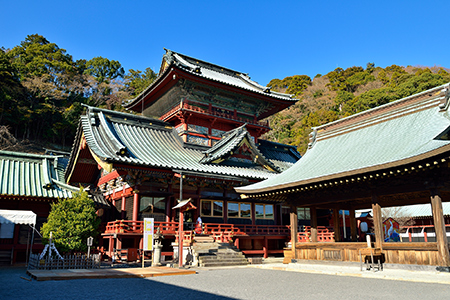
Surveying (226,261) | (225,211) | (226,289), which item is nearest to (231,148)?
(225,211)

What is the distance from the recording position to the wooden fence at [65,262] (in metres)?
13.6

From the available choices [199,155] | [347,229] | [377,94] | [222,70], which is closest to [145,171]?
[199,155]

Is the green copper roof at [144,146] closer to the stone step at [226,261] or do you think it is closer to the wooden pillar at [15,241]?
the stone step at [226,261]

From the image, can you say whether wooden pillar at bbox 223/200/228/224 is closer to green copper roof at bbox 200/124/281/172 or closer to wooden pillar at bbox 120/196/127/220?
green copper roof at bbox 200/124/281/172

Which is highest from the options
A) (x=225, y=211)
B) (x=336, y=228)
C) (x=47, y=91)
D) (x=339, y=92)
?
(x=339, y=92)

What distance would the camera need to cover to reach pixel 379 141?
15.1m

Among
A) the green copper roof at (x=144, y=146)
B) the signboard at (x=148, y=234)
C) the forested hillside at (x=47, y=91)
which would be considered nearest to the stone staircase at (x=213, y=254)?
the signboard at (x=148, y=234)

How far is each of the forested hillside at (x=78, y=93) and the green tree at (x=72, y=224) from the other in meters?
25.8

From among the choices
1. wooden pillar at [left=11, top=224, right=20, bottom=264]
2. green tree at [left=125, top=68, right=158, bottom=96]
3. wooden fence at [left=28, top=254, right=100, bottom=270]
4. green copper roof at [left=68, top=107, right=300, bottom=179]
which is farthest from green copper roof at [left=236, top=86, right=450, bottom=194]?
green tree at [left=125, top=68, right=158, bottom=96]

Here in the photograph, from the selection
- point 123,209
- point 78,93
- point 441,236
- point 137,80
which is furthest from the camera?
point 137,80

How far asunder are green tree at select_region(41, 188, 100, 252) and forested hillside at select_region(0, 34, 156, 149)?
108ft

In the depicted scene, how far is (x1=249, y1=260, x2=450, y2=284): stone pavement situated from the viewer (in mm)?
10344

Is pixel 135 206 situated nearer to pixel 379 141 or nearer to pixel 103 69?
pixel 379 141

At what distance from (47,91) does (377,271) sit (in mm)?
53054
